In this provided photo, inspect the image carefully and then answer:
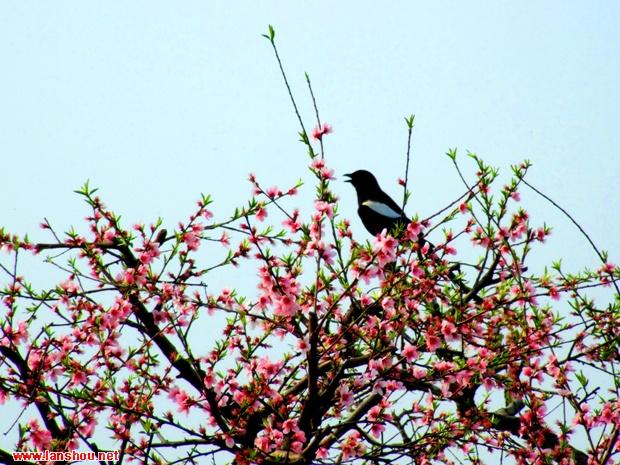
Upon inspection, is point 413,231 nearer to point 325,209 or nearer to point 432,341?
point 325,209

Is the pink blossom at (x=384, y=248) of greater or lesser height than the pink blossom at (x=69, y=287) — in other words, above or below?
below

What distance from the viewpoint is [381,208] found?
8125 mm

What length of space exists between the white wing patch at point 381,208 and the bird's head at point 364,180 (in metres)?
0.38

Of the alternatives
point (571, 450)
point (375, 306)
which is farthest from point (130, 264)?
point (571, 450)

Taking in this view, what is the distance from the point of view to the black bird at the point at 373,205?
25.8 ft

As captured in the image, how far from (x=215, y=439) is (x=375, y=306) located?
1.48 m

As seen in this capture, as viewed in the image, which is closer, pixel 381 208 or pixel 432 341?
pixel 432 341

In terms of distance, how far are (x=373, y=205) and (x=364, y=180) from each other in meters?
0.68

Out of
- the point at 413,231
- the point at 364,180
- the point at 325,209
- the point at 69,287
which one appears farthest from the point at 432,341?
the point at 364,180

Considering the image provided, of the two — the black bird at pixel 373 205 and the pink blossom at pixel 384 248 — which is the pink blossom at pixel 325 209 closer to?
the pink blossom at pixel 384 248

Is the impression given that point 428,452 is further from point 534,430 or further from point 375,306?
point 375,306

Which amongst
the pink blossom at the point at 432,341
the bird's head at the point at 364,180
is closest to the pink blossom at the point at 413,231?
the pink blossom at the point at 432,341

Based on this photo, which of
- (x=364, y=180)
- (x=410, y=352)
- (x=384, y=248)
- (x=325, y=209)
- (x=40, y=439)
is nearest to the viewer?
(x=384, y=248)

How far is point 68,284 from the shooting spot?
5.33 meters
